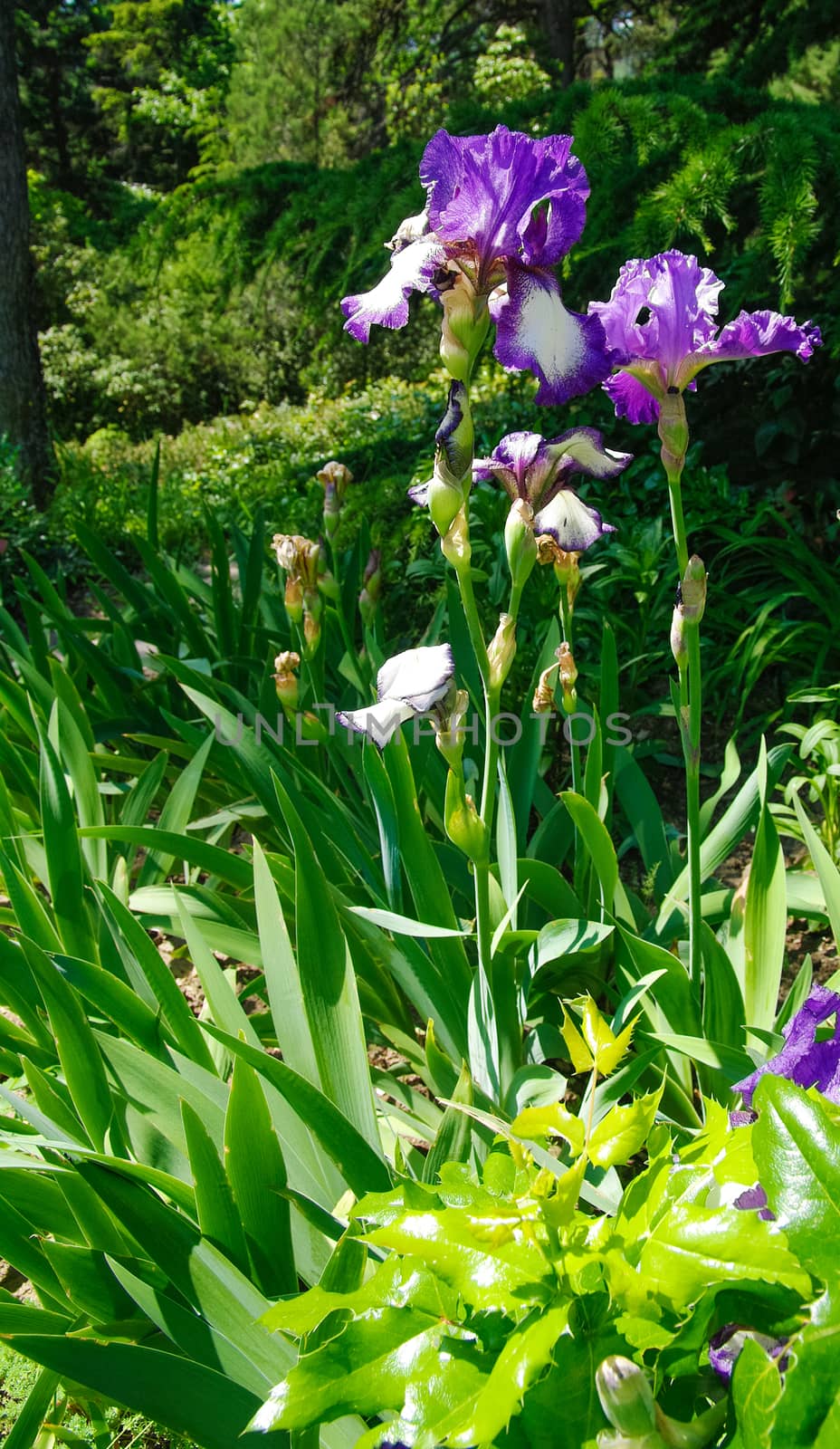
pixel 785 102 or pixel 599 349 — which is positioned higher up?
pixel 785 102

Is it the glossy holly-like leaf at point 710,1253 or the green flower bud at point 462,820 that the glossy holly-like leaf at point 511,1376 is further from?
the green flower bud at point 462,820

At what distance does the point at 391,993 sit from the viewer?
1797mm

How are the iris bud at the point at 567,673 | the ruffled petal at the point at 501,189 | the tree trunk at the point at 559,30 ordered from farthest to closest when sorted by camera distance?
the tree trunk at the point at 559,30 → the iris bud at the point at 567,673 → the ruffled petal at the point at 501,189

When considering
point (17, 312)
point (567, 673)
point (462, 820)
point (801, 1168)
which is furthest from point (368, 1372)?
point (17, 312)

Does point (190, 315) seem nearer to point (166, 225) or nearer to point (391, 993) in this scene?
point (166, 225)

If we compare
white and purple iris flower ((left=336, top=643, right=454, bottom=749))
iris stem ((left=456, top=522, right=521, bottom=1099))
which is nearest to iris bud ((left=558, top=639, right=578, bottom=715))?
iris stem ((left=456, top=522, right=521, bottom=1099))

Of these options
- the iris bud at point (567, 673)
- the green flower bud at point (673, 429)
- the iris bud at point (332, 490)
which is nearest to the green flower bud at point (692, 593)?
the green flower bud at point (673, 429)

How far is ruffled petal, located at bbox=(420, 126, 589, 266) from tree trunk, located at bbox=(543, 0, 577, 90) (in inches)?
395

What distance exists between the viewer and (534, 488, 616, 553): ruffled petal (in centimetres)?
137

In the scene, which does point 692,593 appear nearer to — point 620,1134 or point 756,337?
point 756,337

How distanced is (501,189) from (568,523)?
45cm

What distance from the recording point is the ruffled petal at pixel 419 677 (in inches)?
45.1

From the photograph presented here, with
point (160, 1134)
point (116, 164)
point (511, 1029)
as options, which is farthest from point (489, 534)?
point (116, 164)

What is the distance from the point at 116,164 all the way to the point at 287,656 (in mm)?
23506
